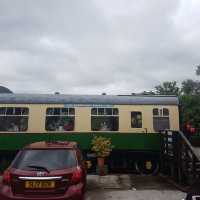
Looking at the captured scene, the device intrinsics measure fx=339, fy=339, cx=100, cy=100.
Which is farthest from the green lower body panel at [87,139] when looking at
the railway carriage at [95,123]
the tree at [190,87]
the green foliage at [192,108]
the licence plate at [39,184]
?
the tree at [190,87]

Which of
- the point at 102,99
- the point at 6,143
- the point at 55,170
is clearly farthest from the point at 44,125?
the point at 55,170

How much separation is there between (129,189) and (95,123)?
453 centimetres

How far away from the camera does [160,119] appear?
1495cm

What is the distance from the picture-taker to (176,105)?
15133 mm

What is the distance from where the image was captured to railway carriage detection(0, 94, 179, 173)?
47.8 feet

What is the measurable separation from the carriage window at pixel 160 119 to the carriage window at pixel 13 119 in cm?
563

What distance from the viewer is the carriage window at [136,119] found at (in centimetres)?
1486

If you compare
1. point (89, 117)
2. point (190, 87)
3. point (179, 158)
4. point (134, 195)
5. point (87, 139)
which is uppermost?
point (190, 87)

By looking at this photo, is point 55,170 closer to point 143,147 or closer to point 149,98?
point 143,147

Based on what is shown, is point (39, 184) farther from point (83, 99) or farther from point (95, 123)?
point (83, 99)

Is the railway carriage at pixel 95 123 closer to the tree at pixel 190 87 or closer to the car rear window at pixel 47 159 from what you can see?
the car rear window at pixel 47 159

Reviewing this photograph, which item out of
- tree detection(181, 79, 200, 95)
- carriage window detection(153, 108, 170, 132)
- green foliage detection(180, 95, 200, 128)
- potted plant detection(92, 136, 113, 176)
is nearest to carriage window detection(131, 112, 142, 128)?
carriage window detection(153, 108, 170, 132)

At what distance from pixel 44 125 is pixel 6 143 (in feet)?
5.81

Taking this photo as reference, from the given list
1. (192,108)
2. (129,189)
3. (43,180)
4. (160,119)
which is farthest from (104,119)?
(192,108)
